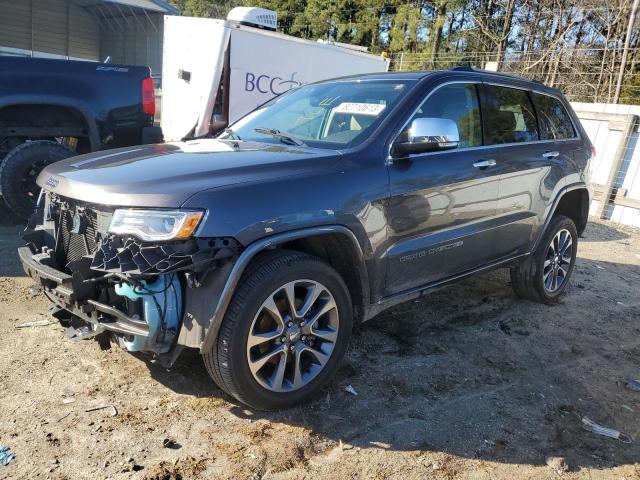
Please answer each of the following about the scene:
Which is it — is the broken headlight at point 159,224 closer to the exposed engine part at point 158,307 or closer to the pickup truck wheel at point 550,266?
the exposed engine part at point 158,307

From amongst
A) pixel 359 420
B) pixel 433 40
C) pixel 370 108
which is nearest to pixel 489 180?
pixel 370 108

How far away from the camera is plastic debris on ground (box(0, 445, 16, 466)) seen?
2.49m

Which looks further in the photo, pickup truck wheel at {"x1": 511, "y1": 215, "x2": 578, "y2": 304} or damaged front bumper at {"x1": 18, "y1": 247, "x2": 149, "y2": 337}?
pickup truck wheel at {"x1": 511, "y1": 215, "x2": 578, "y2": 304}

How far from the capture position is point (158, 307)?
258cm

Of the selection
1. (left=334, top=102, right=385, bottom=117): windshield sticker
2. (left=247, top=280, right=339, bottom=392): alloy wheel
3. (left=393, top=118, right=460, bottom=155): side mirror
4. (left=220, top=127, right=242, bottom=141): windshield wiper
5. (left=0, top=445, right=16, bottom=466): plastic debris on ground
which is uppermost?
(left=334, top=102, right=385, bottom=117): windshield sticker

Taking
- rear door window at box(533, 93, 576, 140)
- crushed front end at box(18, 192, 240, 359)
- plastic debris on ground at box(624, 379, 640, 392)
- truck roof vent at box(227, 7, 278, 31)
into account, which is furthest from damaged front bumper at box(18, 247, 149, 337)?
truck roof vent at box(227, 7, 278, 31)

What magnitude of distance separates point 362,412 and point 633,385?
2.04 meters

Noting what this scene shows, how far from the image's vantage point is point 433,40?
2270cm

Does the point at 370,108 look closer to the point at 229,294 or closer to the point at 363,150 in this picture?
the point at 363,150

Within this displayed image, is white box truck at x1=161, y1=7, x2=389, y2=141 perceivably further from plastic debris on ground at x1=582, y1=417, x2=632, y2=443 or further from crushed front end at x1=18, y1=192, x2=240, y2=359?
plastic debris on ground at x1=582, y1=417, x2=632, y2=443

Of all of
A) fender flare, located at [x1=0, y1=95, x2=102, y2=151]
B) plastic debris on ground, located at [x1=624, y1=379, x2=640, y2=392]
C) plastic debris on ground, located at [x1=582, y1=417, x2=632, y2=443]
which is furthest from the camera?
fender flare, located at [x1=0, y1=95, x2=102, y2=151]

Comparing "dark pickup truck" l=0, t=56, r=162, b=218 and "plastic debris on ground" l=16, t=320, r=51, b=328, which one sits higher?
"dark pickup truck" l=0, t=56, r=162, b=218

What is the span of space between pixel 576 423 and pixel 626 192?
25.2ft

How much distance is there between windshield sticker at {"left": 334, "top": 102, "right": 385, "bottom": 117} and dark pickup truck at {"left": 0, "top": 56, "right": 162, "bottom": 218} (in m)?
3.54
